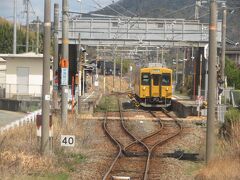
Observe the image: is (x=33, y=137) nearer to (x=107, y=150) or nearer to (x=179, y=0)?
(x=107, y=150)

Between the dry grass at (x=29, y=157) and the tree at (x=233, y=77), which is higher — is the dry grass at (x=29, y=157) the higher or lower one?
the lower one

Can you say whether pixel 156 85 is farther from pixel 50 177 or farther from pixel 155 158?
pixel 50 177

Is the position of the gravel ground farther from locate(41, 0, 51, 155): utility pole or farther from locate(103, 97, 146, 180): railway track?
locate(41, 0, 51, 155): utility pole

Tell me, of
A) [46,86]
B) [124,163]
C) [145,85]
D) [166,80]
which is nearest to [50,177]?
[46,86]

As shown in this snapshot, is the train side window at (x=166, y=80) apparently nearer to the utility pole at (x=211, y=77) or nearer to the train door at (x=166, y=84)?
the train door at (x=166, y=84)

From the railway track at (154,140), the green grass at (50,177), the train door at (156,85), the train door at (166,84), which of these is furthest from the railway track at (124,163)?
the train door at (166,84)

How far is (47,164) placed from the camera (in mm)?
13445

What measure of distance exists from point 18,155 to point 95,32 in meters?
28.4

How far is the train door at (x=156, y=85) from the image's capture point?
4097cm

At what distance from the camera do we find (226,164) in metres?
12.0

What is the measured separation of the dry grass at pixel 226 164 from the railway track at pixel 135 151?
4.53 ft

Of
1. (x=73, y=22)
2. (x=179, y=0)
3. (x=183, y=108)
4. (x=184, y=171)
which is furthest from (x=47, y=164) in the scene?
(x=179, y=0)

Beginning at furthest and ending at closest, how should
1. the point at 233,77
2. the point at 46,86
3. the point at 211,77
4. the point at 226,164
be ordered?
the point at 233,77 → the point at 46,86 → the point at 211,77 → the point at 226,164

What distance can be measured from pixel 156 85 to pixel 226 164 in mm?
29146
